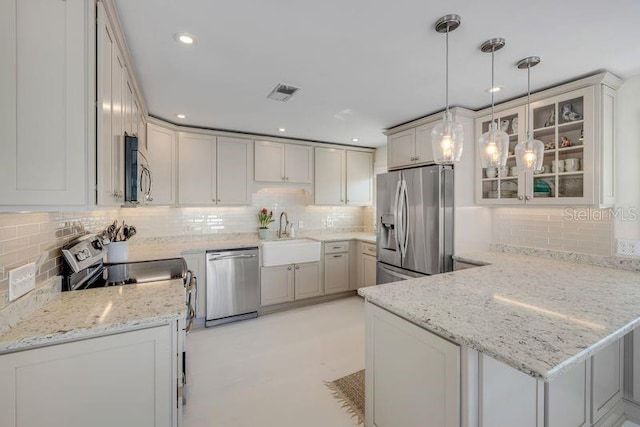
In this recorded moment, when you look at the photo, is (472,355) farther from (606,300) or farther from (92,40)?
(92,40)

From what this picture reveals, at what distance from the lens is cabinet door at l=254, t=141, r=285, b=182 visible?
13.0 ft

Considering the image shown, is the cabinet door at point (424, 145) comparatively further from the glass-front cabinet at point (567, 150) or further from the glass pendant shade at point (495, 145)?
the glass pendant shade at point (495, 145)

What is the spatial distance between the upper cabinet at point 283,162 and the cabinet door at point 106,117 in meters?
2.38

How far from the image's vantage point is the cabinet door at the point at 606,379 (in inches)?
64.0

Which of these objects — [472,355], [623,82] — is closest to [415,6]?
[472,355]

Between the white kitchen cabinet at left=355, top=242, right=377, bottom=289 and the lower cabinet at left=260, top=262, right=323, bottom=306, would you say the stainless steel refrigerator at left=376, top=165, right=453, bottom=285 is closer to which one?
the white kitchen cabinet at left=355, top=242, right=377, bottom=289

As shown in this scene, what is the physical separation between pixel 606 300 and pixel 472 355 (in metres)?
0.95

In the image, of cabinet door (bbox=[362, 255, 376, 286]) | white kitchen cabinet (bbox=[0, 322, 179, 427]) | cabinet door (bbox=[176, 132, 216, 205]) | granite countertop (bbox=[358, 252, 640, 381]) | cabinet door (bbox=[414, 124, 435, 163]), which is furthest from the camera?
cabinet door (bbox=[362, 255, 376, 286])

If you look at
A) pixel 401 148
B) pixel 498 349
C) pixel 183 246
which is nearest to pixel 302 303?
pixel 183 246

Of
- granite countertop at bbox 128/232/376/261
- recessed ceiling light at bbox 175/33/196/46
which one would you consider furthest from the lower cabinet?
recessed ceiling light at bbox 175/33/196/46

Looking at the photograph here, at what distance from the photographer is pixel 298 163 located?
4238 mm

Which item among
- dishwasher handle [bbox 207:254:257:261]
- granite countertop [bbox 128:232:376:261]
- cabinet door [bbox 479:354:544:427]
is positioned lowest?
→ cabinet door [bbox 479:354:544:427]

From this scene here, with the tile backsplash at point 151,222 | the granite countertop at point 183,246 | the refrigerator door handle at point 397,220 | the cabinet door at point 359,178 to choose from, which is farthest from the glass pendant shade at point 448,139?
the cabinet door at point 359,178

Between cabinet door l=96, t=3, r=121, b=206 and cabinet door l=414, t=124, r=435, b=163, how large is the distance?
2784mm
